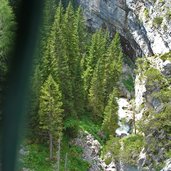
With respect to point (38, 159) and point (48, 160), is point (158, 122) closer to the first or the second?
point (48, 160)

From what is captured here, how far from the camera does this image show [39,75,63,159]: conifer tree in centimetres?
4859

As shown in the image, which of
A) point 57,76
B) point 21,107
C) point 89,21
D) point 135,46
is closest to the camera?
point 21,107

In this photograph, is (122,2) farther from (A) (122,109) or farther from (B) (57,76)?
(B) (57,76)

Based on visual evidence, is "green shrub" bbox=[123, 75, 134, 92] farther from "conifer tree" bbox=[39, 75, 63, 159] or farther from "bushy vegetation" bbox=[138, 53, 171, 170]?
"conifer tree" bbox=[39, 75, 63, 159]

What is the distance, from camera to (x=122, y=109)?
64.8 metres

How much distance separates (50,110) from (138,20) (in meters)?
32.6

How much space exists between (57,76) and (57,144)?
9.00m

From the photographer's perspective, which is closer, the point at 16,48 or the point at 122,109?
the point at 16,48

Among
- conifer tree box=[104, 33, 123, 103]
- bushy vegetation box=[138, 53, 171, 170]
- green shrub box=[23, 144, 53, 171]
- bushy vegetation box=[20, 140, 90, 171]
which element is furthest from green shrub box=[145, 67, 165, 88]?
green shrub box=[23, 144, 53, 171]

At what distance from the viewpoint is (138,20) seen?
75375 millimetres

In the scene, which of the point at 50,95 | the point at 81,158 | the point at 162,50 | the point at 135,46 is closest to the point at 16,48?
the point at 50,95

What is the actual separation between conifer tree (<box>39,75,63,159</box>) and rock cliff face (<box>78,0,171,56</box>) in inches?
771

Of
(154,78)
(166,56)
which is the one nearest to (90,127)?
(154,78)

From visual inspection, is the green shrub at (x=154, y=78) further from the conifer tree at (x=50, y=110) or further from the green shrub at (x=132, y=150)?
the conifer tree at (x=50, y=110)
